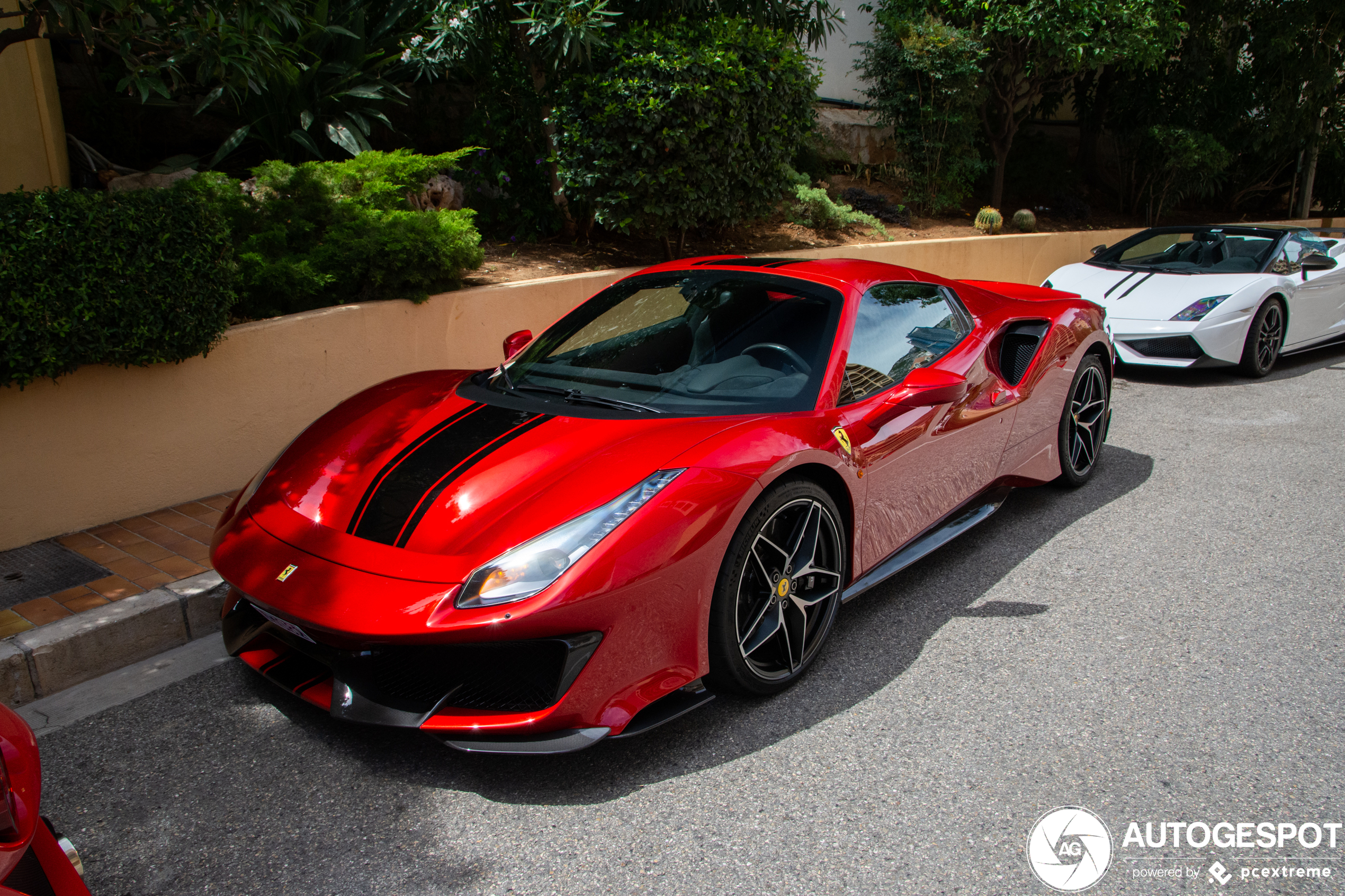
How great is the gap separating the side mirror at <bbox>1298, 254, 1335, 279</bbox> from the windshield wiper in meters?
6.86

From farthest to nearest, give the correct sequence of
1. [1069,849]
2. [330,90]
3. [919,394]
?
[330,90], [919,394], [1069,849]

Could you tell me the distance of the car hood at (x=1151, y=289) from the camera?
700 centimetres

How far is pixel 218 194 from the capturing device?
5.38 meters

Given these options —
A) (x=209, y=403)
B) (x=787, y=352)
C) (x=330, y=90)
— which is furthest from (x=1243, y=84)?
(x=209, y=403)

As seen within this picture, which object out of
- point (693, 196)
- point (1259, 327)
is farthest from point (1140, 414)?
point (693, 196)

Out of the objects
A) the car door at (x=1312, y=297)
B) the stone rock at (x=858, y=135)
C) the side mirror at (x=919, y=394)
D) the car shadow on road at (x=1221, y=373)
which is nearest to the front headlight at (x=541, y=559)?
the side mirror at (x=919, y=394)

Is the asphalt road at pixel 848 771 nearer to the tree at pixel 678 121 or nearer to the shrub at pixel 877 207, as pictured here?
the tree at pixel 678 121

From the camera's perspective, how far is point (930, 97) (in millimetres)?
10992

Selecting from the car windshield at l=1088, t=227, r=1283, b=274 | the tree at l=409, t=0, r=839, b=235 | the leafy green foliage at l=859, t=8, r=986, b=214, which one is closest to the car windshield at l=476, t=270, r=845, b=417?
the tree at l=409, t=0, r=839, b=235

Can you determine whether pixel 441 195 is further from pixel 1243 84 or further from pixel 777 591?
pixel 1243 84

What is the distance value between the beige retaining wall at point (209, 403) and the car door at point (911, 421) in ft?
10.2

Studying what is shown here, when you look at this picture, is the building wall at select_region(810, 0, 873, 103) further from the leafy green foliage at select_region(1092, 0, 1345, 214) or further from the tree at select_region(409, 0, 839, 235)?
the tree at select_region(409, 0, 839, 235)

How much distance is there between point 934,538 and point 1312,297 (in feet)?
19.7

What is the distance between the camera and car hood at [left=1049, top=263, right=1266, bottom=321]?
700cm
